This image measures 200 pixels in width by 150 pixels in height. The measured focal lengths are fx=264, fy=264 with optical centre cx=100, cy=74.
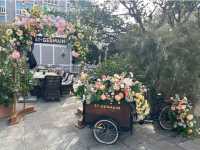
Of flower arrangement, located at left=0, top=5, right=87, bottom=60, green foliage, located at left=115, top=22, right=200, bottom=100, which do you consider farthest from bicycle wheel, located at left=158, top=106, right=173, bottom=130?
flower arrangement, located at left=0, top=5, right=87, bottom=60

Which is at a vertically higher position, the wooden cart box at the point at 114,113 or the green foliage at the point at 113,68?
the green foliage at the point at 113,68

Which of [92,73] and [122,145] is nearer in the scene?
[122,145]

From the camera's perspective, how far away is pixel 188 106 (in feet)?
16.0

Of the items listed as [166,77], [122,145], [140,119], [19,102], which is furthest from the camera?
[19,102]

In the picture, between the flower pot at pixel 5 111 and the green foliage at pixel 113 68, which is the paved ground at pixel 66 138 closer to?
the flower pot at pixel 5 111

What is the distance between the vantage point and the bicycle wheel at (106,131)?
4379mm

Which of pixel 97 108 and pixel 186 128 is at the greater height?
pixel 97 108

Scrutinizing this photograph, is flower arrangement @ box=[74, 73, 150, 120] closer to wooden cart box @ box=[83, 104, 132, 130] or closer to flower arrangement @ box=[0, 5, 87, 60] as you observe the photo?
wooden cart box @ box=[83, 104, 132, 130]

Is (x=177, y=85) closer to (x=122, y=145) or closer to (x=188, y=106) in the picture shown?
(x=188, y=106)

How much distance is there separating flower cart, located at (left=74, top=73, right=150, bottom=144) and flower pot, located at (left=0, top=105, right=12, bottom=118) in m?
2.04

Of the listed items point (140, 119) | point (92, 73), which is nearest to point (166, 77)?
point (140, 119)

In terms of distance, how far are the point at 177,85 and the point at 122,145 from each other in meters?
1.60

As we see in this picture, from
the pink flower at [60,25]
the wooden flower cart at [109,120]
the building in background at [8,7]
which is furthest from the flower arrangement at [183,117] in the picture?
the building in background at [8,7]

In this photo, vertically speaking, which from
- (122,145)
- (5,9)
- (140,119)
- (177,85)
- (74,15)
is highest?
(5,9)
